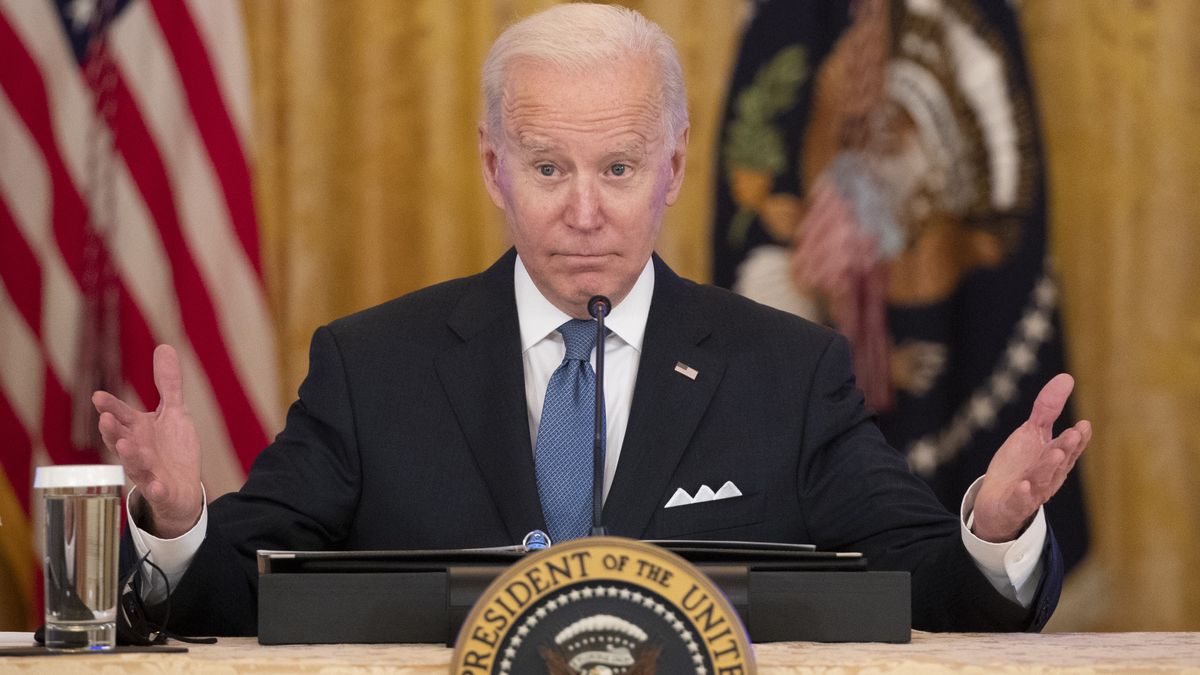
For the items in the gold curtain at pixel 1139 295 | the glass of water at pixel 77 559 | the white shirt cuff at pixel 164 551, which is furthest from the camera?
the gold curtain at pixel 1139 295

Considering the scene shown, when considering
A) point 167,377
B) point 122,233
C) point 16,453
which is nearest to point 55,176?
point 122,233

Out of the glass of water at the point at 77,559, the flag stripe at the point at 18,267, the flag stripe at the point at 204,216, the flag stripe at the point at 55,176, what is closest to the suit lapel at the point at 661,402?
the glass of water at the point at 77,559

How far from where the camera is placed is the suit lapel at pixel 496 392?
2.06 m

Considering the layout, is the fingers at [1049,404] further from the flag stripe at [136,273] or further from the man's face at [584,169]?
the flag stripe at [136,273]

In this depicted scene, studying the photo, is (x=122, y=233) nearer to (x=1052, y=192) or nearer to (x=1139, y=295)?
(x=1052, y=192)

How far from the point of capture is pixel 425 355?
2264 millimetres

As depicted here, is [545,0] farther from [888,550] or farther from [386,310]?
[888,550]

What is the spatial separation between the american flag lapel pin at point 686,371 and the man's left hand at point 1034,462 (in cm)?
59

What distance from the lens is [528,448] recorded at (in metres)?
2.08

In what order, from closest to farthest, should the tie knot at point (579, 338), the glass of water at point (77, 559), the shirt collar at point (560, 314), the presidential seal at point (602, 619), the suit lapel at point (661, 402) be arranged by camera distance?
the presidential seal at point (602, 619)
the glass of water at point (77, 559)
the suit lapel at point (661, 402)
the tie knot at point (579, 338)
the shirt collar at point (560, 314)

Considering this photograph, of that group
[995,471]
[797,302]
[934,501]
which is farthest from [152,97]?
[995,471]

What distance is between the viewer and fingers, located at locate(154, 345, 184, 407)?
5.33 ft

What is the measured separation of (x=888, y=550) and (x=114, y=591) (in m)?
1.09

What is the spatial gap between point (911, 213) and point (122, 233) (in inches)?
78.0
